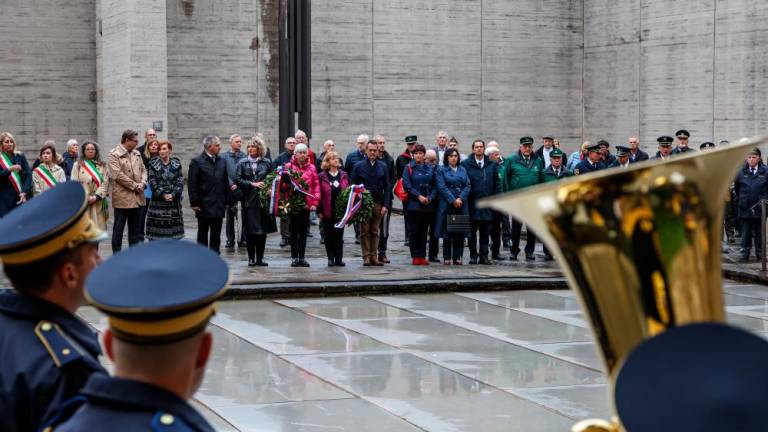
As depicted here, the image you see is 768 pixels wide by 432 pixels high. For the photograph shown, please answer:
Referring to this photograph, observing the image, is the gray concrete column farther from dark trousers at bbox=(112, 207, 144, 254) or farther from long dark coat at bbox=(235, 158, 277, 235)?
dark trousers at bbox=(112, 207, 144, 254)

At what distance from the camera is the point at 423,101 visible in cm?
3098

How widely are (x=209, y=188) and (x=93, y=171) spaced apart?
1.51 meters

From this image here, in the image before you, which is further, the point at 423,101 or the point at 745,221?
the point at 423,101

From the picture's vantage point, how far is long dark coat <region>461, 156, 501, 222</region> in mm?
17922

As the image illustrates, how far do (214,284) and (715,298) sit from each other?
3.38 feet

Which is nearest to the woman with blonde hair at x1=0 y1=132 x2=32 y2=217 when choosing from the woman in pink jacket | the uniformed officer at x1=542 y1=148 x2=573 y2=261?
the woman in pink jacket

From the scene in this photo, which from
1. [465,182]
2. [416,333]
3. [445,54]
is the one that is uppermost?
[445,54]

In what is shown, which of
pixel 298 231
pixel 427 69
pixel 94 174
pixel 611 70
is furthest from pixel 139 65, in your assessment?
pixel 611 70

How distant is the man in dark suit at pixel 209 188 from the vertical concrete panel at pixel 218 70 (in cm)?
1104

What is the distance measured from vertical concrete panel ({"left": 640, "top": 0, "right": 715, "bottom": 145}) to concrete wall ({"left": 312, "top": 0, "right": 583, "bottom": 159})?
112 inches

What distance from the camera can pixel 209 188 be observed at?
1677cm

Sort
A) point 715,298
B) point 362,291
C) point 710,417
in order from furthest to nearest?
point 362,291, point 715,298, point 710,417

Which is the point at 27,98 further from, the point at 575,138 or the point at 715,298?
the point at 715,298

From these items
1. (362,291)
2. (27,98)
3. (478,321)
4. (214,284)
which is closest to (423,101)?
(27,98)
